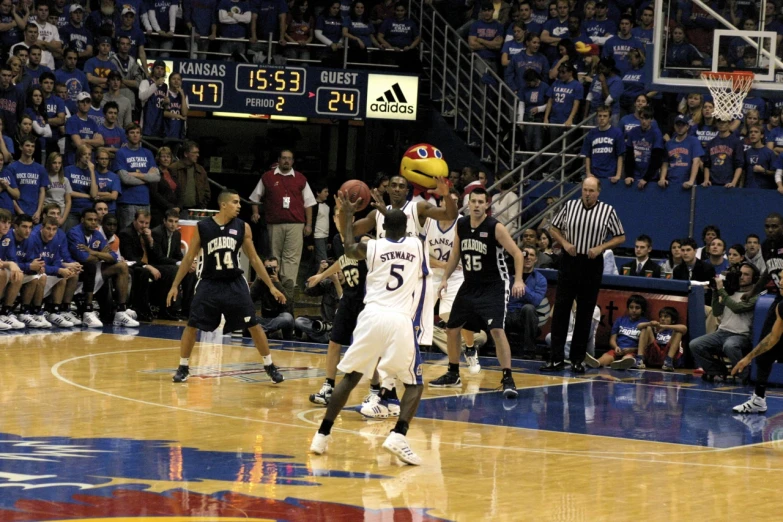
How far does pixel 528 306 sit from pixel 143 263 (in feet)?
18.5

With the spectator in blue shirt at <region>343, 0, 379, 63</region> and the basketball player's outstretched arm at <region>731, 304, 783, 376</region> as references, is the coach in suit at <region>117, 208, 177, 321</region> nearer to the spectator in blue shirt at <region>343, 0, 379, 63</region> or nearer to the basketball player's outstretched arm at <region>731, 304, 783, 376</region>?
the spectator in blue shirt at <region>343, 0, 379, 63</region>

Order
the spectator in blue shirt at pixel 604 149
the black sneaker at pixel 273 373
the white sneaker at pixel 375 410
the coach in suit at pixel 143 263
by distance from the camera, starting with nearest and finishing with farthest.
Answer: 1. the white sneaker at pixel 375 410
2. the black sneaker at pixel 273 373
3. the coach in suit at pixel 143 263
4. the spectator in blue shirt at pixel 604 149

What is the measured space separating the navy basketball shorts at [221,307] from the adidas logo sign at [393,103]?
27.5ft

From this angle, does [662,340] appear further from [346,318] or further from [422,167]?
[422,167]

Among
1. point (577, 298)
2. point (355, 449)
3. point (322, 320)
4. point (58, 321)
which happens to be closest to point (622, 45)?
point (322, 320)

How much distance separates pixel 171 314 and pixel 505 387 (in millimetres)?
7486

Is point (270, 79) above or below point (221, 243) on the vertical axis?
above

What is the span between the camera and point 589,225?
1371 centimetres

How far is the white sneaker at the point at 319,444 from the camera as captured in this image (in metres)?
8.61

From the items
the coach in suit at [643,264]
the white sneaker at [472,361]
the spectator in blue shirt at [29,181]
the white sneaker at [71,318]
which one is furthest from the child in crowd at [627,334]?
the spectator in blue shirt at [29,181]

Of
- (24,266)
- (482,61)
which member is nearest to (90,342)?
(24,266)

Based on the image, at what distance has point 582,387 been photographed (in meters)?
13.0

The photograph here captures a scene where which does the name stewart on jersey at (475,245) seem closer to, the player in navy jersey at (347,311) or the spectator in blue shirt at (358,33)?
the player in navy jersey at (347,311)

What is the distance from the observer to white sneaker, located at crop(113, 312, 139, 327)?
55.5ft
